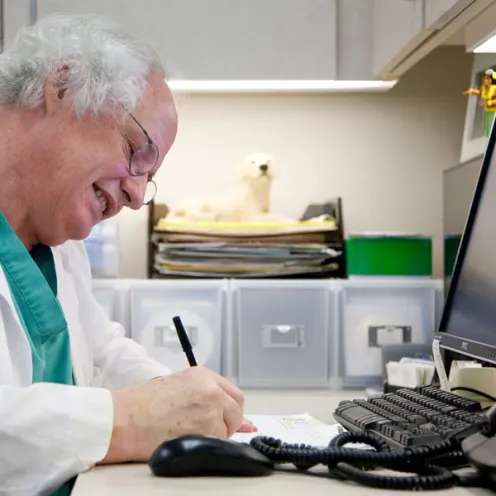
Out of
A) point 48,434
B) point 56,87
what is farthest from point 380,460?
point 56,87

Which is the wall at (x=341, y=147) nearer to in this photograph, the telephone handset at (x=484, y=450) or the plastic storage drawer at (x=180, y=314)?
the plastic storage drawer at (x=180, y=314)

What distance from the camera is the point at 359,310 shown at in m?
1.88

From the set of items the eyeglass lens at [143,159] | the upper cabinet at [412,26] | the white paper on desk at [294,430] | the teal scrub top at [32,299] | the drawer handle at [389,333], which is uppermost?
the upper cabinet at [412,26]

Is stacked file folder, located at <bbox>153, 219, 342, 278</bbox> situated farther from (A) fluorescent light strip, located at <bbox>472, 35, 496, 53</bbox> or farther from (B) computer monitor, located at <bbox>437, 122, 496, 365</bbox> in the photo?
(B) computer monitor, located at <bbox>437, 122, 496, 365</bbox>

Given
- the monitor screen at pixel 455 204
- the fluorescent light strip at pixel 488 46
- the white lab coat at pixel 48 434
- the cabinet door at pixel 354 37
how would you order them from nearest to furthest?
the white lab coat at pixel 48 434 → the fluorescent light strip at pixel 488 46 → the monitor screen at pixel 455 204 → the cabinet door at pixel 354 37

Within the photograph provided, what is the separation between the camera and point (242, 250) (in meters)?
1.86

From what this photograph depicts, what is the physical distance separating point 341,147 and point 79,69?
4.17ft

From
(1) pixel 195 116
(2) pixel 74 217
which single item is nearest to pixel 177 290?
(1) pixel 195 116

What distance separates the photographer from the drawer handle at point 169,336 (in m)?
1.82

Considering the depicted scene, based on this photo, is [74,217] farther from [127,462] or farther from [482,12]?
[482,12]

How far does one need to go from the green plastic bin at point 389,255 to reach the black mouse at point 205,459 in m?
1.26

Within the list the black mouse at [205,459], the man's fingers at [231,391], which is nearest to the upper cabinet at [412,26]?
the man's fingers at [231,391]

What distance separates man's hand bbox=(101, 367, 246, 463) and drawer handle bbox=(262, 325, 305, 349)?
3.34 feet

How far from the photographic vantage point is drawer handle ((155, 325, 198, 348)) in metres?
1.82
